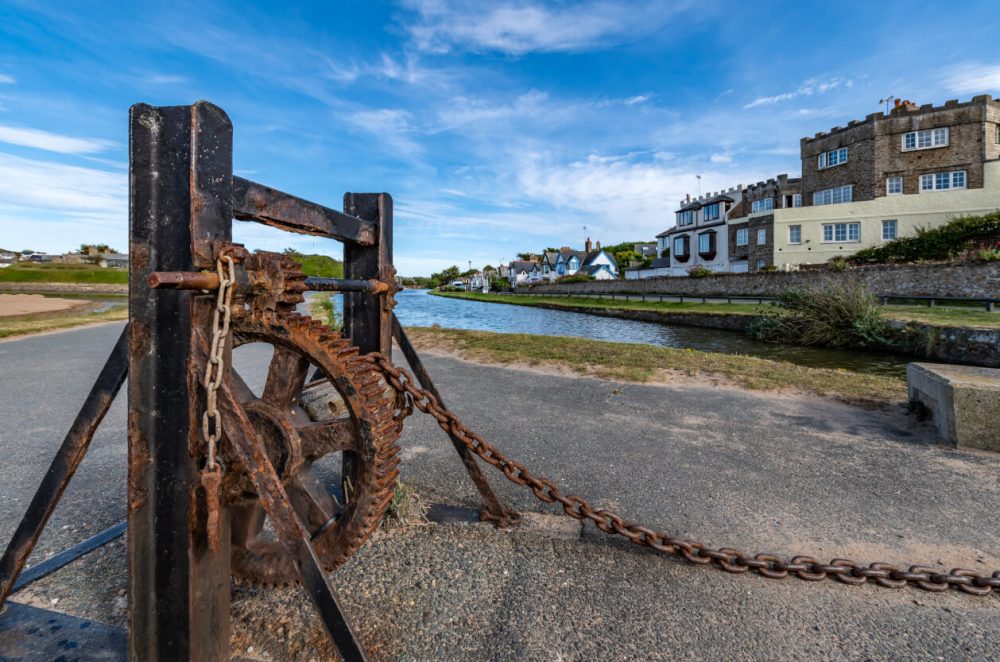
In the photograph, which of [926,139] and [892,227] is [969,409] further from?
[926,139]

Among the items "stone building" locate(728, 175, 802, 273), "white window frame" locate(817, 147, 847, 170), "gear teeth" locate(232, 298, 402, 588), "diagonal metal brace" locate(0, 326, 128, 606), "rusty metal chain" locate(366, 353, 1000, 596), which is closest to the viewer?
"diagonal metal brace" locate(0, 326, 128, 606)

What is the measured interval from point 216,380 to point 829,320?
20513 millimetres

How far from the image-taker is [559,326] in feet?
91.9

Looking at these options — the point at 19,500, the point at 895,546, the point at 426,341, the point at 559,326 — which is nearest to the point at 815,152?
the point at 559,326

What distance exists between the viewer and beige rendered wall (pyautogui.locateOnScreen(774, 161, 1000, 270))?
113 ft

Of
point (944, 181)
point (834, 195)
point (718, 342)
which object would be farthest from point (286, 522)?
point (834, 195)

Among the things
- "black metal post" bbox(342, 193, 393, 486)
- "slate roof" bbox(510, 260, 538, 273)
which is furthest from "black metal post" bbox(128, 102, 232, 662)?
"slate roof" bbox(510, 260, 538, 273)

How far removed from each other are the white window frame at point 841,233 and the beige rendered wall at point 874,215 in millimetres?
228

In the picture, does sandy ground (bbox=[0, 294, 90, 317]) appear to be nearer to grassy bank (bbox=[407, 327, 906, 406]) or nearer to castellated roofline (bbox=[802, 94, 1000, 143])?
grassy bank (bbox=[407, 327, 906, 406])

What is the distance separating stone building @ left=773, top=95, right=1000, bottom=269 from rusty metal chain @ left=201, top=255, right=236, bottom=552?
4207 centimetres

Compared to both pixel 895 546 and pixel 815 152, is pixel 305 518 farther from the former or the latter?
pixel 815 152

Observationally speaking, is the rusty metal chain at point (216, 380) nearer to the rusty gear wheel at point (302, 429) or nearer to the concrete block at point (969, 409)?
the rusty gear wheel at point (302, 429)

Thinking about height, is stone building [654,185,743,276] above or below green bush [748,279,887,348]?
above

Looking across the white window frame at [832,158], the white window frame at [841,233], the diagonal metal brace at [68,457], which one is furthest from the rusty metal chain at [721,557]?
the white window frame at [832,158]
